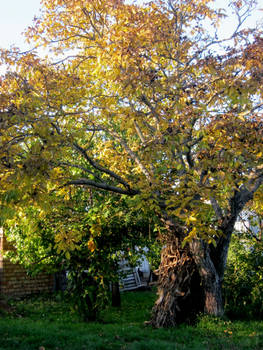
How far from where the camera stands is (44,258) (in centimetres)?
1070

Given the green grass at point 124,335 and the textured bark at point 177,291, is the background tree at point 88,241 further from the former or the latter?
the textured bark at point 177,291

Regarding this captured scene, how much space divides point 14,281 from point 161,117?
10.4 m

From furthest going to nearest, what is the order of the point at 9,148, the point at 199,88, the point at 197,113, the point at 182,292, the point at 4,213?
the point at 182,292
the point at 199,88
the point at 197,113
the point at 9,148
the point at 4,213

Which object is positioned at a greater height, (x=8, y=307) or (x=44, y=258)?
(x=44, y=258)

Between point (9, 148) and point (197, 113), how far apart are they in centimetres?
350

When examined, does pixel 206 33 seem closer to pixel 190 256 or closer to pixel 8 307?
pixel 190 256

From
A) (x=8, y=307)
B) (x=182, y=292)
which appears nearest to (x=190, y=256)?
(x=182, y=292)

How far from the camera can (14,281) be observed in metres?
15.7

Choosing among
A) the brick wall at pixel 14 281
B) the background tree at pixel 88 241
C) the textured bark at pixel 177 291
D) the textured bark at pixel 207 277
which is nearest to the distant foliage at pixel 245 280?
the textured bark at pixel 207 277

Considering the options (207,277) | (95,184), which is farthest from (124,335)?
(95,184)

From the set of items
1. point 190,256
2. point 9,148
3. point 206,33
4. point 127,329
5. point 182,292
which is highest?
point 206,33

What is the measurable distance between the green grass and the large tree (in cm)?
84

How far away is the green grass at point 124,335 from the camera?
7281 mm

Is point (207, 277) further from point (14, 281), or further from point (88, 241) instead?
point (14, 281)
